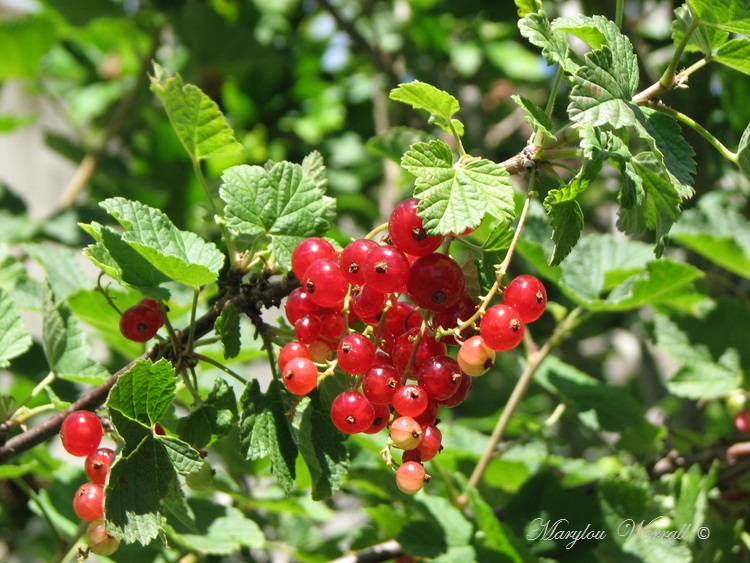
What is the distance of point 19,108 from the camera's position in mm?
4211

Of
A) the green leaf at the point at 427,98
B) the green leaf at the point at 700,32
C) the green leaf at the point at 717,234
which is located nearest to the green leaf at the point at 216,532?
the green leaf at the point at 427,98

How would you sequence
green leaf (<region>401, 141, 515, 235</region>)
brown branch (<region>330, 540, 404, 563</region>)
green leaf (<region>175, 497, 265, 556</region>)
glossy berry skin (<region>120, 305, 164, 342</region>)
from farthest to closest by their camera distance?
1. brown branch (<region>330, 540, 404, 563</region>)
2. green leaf (<region>175, 497, 265, 556</region>)
3. glossy berry skin (<region>120, 305, 164, 342</region>)
4. green leaf (<region>401, 141, 515, 235</region>)

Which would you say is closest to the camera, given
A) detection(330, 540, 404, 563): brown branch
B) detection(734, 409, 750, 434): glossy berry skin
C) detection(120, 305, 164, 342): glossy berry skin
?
detection(120, 305, 164, 342): glossy berry skin

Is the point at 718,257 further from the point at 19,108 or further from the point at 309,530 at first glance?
the point at 19,108

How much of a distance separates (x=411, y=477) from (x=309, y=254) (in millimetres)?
269

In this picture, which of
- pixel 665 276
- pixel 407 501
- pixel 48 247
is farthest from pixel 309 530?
pixel 665 276

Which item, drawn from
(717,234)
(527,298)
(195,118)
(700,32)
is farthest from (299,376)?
(717,234)

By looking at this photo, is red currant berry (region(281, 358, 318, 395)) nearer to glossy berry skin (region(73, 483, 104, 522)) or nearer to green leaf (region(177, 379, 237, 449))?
green leaf (region(177, 379, 237, 449))

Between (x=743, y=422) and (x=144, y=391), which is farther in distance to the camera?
(x=743, y=422)

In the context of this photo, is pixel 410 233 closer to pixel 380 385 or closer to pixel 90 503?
pixel 380 385

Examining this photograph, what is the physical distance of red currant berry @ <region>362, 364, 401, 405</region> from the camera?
0.86m

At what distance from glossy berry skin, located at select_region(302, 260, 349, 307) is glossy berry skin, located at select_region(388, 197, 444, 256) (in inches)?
2.8

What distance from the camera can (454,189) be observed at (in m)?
0.85

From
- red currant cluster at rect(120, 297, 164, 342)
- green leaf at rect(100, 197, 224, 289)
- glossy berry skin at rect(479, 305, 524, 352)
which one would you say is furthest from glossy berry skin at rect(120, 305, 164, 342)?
glossy berry skin at rect(479, 305, 524, 352)
